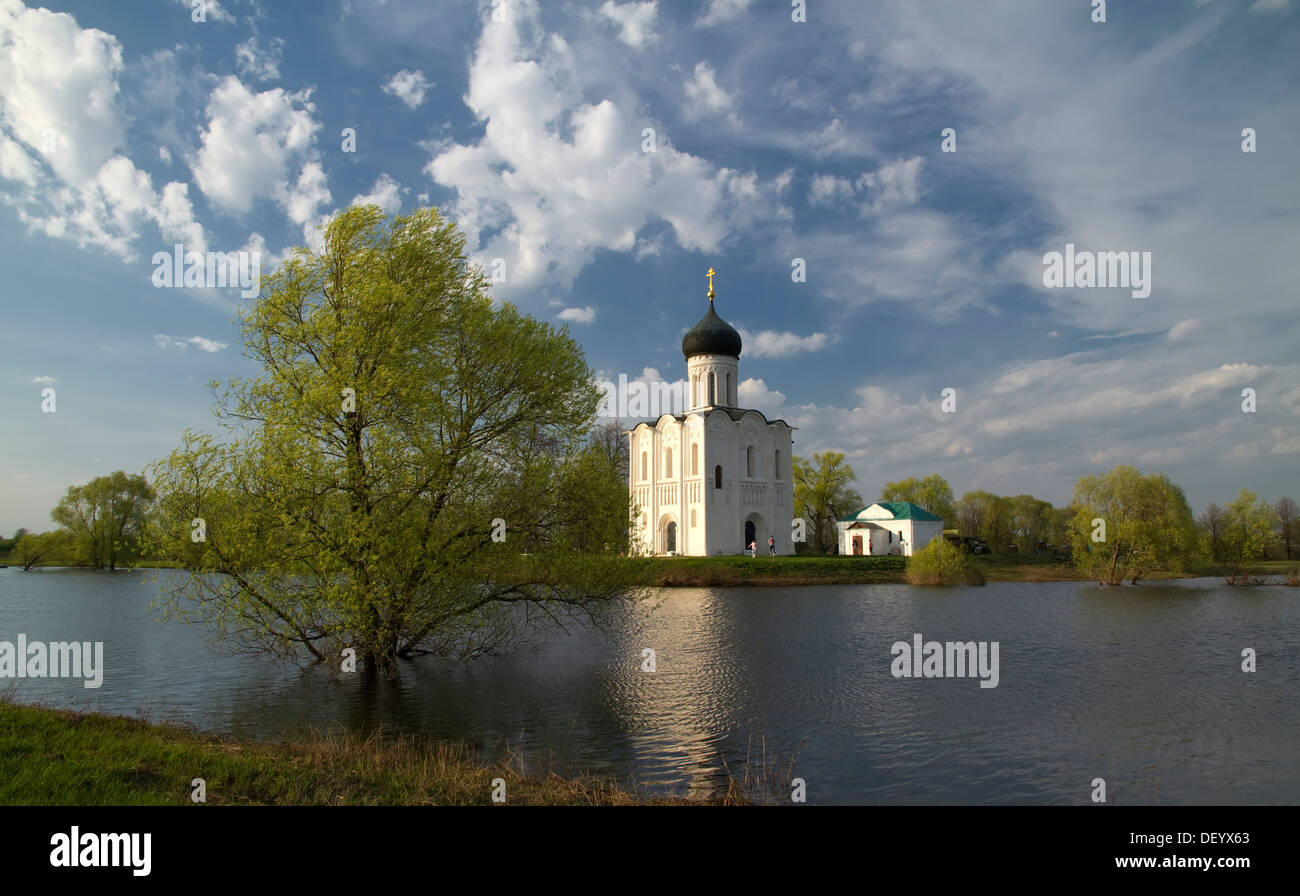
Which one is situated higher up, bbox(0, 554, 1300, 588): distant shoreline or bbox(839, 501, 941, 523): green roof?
bbox(839, 501, 941, 523): green roof

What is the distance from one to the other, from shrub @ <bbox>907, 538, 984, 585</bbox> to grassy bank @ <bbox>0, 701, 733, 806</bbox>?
37361 millimetres

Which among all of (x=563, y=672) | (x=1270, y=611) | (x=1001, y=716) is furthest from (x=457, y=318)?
(x=1270, y=611)

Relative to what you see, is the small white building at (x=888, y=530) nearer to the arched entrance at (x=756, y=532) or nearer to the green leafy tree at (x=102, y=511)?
the arched entrance at (x=756, y=532)

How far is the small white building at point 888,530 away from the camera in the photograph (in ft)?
217

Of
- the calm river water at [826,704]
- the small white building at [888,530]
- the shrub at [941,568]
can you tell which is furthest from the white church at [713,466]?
the calm river water at [826,704]

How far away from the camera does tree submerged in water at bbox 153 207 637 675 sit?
1377 cm

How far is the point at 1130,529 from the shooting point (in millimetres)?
40906

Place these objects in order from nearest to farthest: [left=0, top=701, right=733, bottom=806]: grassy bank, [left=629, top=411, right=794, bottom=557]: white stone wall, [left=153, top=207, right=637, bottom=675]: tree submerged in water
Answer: [left=0, top=701, right=733, bottom=806]: grassy bank, [left=153, top=207, right=637, bottom=675]: tree submerged in water, [left=629, top=411, right=794, bottom=557]: white stone wall

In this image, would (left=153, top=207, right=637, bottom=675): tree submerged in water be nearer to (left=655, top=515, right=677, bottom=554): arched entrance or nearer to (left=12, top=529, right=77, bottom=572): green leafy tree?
(left=655, top=515, right=677, bottom=554): arched entrance

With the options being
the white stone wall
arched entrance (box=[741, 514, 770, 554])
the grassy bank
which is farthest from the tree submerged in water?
arched entrance (box=[741, 514, 770, 554])

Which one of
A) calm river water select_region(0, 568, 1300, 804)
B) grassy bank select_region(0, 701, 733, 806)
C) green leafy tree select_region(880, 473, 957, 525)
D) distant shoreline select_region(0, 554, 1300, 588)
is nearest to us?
grassy bank select_region(0, 701, 733, 806)

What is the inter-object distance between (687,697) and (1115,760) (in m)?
6.86

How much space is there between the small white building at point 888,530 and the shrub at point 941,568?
20303 mm
